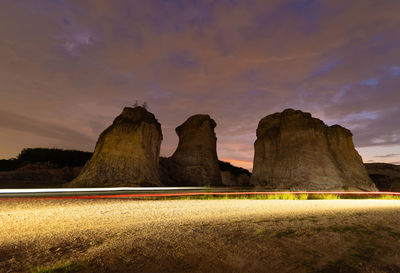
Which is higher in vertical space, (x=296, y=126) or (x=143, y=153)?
(x=296, y=126)

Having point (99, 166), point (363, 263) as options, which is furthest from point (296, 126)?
point (363, 263)

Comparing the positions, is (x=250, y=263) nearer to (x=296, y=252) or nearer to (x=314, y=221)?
(x=296, y=252)

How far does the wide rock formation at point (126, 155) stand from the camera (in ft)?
120

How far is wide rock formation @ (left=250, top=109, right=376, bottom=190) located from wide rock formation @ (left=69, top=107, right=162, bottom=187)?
19570 millimetres

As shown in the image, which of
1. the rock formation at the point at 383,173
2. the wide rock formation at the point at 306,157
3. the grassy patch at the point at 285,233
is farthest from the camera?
the rock formation at the point at 383,173

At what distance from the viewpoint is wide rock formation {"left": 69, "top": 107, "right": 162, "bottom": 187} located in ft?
120

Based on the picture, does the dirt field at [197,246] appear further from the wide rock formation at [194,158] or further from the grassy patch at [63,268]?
the wide rock formation at [194,158]

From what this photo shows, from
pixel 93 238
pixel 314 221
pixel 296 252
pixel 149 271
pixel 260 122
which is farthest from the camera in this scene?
pixel 260 122

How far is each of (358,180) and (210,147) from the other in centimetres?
2677

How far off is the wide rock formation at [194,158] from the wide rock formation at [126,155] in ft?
20.8

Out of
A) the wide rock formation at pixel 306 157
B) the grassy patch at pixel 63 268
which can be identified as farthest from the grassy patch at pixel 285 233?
the wide rock formation at pixel 306 157

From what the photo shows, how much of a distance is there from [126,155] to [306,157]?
2770cm

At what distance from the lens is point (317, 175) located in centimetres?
3991

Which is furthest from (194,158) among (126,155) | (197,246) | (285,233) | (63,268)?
(63,268)
